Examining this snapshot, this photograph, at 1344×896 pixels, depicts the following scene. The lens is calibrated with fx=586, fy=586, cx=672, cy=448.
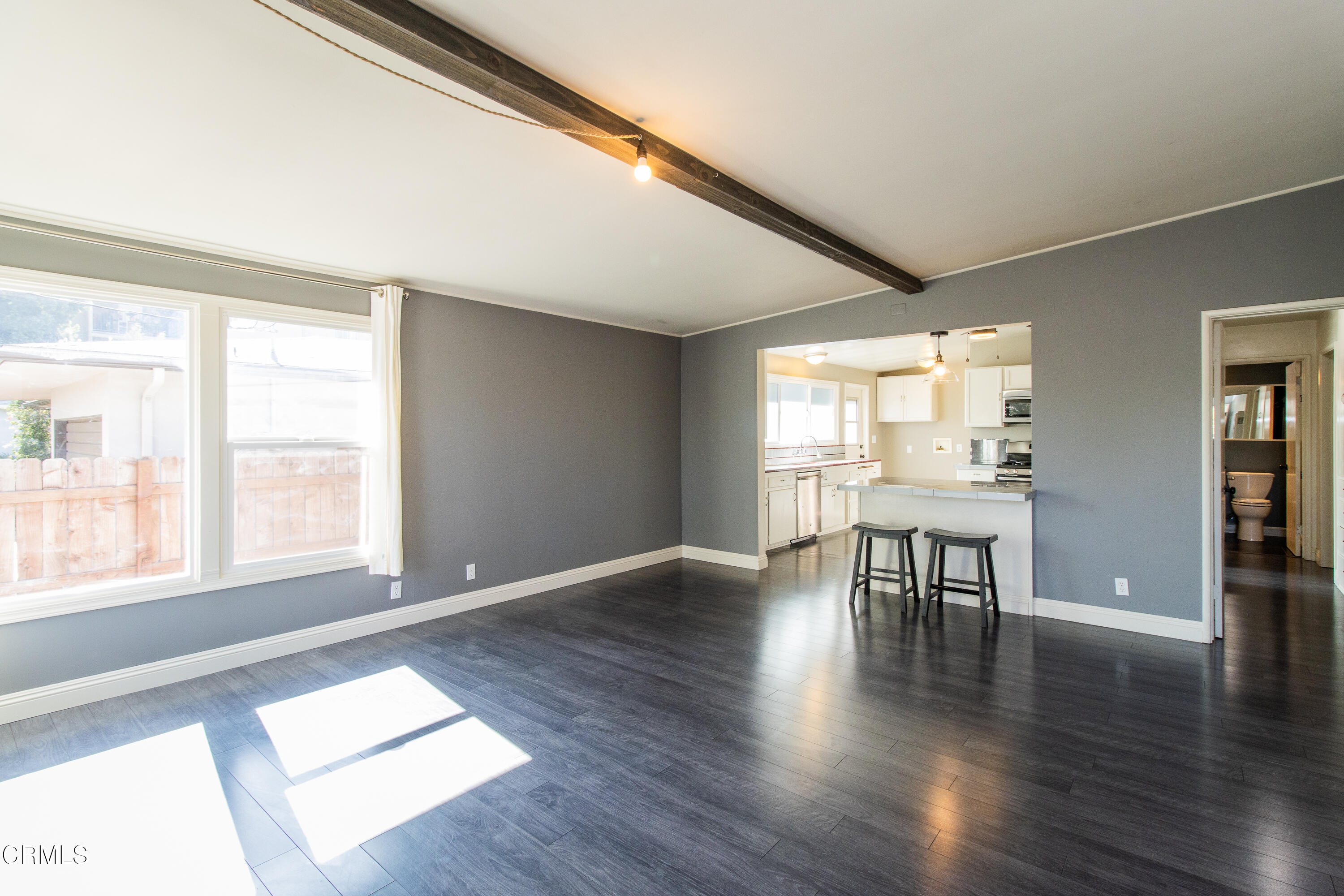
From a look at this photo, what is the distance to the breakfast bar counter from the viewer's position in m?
4.37

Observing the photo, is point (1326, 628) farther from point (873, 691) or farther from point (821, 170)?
point (821, 170)

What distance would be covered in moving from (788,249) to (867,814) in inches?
123

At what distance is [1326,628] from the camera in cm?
394

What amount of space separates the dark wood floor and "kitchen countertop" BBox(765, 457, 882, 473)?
2.93m

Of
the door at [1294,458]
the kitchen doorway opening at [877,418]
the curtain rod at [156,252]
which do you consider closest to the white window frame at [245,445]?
the curtain rod at [156,252]

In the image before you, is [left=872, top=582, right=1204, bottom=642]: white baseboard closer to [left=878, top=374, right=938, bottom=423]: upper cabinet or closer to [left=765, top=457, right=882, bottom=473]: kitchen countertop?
[left=765, top=457, right=882, bottom=473]: kitchen countertop

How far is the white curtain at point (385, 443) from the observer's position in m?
4.08

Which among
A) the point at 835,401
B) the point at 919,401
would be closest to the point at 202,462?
the point at 835,401

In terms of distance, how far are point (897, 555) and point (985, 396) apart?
9.06 feet

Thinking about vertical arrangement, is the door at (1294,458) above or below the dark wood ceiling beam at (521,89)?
below

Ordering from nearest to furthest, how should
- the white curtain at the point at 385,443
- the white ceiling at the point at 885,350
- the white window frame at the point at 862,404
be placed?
the white curtain at the point at 385,443 < the white ceiling at the point at 885,350 < the white window frame at the point at 862,404

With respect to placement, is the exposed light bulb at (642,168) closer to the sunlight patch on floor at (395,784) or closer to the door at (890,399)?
the sunlight patch on floor at (395,784)

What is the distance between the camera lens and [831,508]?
7.94 m

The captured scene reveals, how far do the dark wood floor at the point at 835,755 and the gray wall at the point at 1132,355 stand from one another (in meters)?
0.52
